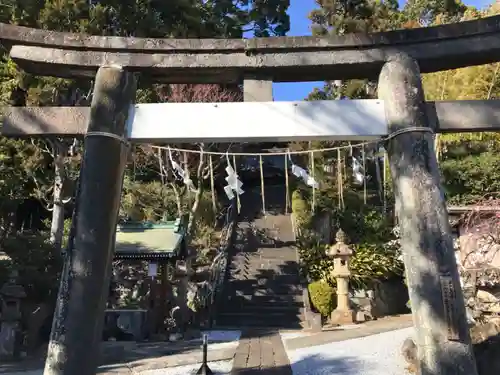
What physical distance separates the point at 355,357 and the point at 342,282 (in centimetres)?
480

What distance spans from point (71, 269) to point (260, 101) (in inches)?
103

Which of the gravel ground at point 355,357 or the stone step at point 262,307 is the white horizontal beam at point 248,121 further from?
the stone step at point 262,307

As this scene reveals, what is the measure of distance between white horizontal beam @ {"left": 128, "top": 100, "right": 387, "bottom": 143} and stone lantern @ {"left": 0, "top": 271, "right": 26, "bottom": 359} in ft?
21.2

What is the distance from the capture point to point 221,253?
16.4m

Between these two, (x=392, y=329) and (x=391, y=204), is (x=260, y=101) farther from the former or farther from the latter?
(x=391, y=204)

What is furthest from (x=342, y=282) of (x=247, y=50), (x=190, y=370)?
(x=247, y=50)

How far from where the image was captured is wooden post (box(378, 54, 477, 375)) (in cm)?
414

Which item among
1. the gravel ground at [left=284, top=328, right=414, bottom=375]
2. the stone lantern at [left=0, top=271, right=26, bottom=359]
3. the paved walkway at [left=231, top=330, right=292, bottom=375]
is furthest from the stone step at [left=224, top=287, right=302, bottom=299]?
the stone lantern at [left=0, top=271, right=26, bottom=359]

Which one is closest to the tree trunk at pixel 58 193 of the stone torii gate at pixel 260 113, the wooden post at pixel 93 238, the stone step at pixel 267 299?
the stone step at pixel 267 299

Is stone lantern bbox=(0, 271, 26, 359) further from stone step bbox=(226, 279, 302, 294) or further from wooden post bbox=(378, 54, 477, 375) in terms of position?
wooden post bbox=(378, 54, 477, 375)

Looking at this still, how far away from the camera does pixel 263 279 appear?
52.0 ft

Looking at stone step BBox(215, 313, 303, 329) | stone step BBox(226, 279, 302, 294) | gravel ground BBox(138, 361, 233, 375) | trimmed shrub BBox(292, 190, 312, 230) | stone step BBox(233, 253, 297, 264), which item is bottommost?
gravel ground BBox(138, 361, 233, 375)

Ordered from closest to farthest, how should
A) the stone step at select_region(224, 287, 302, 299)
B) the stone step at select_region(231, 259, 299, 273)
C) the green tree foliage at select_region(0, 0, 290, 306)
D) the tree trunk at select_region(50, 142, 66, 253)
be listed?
1. the green tree foliage at select_region(0, 0, 290, 306)
2. the tree trunk at select_region(50, 142, 66, 253)
3. the stone step at select_region(224, 287, 302, 299)
4. the stone step at select_region(231, 259, 299, 273)

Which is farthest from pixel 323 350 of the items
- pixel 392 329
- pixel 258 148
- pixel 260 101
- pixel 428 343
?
pixel 258 148
